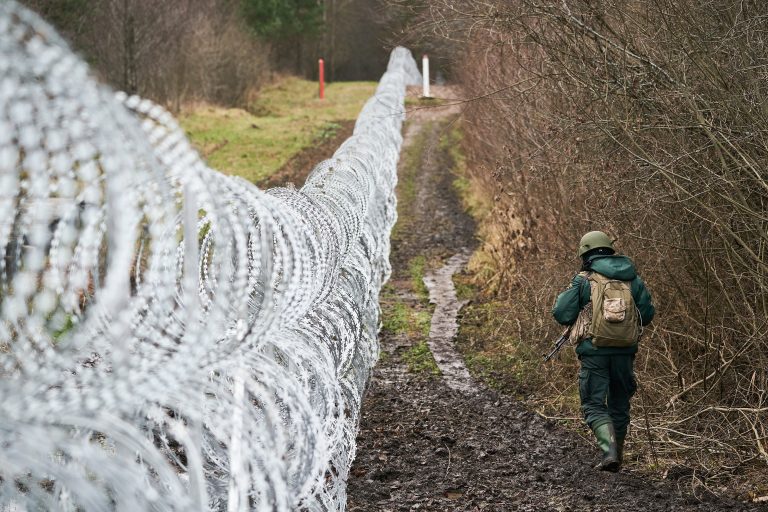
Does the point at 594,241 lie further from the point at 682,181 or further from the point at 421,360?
the point at 421,360

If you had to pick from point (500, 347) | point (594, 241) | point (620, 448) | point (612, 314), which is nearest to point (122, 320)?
point (612, 314)

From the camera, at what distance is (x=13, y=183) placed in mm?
3273

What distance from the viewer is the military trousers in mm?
7043

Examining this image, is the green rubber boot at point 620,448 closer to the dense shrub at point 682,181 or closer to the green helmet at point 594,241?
the dense shrub at point 682,181

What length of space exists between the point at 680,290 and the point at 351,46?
48.0m

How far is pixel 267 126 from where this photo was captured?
30109 millimetres

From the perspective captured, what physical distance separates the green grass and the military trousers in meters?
14.4

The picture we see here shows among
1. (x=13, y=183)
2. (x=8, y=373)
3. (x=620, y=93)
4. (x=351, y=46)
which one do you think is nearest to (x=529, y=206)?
(x=620, y=93)

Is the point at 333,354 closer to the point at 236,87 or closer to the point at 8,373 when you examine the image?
the point at 8,373

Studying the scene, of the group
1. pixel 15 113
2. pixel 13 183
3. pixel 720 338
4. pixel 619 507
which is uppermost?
pixel 15 113

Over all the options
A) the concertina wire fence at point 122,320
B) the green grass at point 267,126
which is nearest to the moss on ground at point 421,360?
the concertina wire fence at point 122,320

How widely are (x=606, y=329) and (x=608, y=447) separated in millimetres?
750

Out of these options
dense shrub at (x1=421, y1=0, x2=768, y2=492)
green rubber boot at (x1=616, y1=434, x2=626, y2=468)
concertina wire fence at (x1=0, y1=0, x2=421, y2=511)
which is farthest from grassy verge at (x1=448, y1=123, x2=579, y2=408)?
concertina wire fence at (x1=0, y1=0, x2=421, y2=511)

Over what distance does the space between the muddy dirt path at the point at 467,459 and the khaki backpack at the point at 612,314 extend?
89 centimetres
